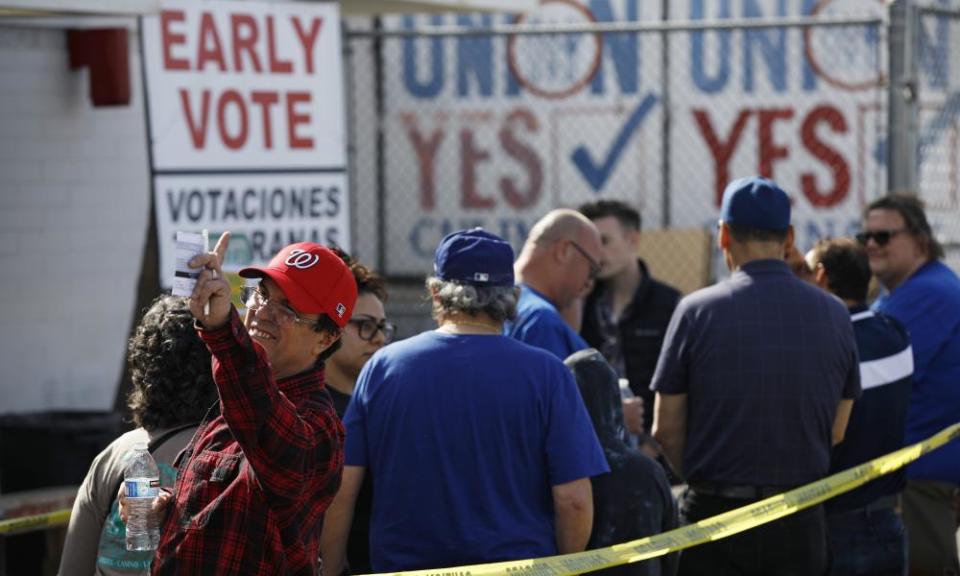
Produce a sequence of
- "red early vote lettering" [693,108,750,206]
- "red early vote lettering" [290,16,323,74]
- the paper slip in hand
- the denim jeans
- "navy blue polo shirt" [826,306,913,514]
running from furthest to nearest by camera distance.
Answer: "red early vote lettering" [693,108,750,206] < "red early vote lettering" [290,16,323,74] < "navy blue polo shirt" [826,306,913,514] < the denim jeans < the paper slip in hand

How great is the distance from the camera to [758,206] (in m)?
4.67

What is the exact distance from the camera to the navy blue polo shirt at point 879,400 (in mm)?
5078

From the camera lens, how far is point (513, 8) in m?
9.40

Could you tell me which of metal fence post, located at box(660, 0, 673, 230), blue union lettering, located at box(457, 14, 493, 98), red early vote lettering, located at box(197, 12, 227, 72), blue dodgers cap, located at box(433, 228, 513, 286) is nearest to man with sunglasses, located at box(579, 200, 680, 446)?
red early vote lettering, located at box(197, 12, 227, 72)

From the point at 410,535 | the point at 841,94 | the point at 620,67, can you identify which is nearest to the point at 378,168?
the point at 620,67

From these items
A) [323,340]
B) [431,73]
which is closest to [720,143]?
[431,73]

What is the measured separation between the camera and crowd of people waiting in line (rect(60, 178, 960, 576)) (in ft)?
9.66

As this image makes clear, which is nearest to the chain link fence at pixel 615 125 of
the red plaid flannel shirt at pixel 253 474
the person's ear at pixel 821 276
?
the person's ear at pixel 821 276

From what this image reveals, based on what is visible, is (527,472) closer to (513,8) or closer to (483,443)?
(483,443)

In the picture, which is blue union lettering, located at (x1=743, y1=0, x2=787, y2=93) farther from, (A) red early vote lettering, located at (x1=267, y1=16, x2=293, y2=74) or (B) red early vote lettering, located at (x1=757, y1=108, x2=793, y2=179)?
(A) red early vote lettering, located at (x1=267, y1=16, x2=293, y2=74)

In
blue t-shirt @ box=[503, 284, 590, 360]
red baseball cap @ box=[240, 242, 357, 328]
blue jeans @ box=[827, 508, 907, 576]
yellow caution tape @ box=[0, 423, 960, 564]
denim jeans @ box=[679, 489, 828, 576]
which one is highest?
red baseball cap @ box=[240, 242, 357, 328]

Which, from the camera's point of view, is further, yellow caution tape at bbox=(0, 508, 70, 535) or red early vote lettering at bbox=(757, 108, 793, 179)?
red early vote lettering at bbox=(757, 108, 793, 179)

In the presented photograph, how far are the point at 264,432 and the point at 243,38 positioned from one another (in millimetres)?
5128

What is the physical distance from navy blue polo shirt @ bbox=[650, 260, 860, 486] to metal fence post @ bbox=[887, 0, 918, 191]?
9.60 feet
